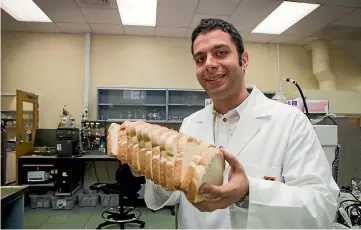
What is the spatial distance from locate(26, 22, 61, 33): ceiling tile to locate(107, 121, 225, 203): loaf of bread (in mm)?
4457

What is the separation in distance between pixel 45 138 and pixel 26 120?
1.48 ft

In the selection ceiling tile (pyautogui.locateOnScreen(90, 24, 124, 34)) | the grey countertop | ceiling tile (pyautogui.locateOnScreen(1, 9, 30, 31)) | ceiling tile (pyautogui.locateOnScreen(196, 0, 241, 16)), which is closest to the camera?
the grey countertop

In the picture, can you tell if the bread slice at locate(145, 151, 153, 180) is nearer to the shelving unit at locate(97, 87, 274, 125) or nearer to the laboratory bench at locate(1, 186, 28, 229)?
the laboratory bench at locate(1, 186, 28, 229)

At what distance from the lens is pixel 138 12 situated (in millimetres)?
4102

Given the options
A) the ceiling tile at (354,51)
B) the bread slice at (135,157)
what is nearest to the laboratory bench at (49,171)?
the bread slice at (135,157)

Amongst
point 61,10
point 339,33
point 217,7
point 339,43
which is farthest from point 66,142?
point 339,43

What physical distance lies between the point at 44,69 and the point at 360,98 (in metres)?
5.83

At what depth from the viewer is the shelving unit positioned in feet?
16.4

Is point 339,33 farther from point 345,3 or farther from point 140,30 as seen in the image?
point 140,30

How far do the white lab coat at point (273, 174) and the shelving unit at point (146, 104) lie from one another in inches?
144

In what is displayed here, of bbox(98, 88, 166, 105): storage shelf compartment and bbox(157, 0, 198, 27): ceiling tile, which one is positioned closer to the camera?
bbox(157, 0, 198, 27): ceiling tile

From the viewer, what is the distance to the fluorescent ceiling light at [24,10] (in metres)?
3.84

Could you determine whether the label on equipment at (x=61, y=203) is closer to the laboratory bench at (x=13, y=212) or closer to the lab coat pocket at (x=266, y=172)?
the laboratory bench at (x=13, y=212)

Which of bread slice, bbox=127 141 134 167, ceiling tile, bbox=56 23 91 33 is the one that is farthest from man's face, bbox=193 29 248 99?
ceiling tile, bbox=56 23 91 33
